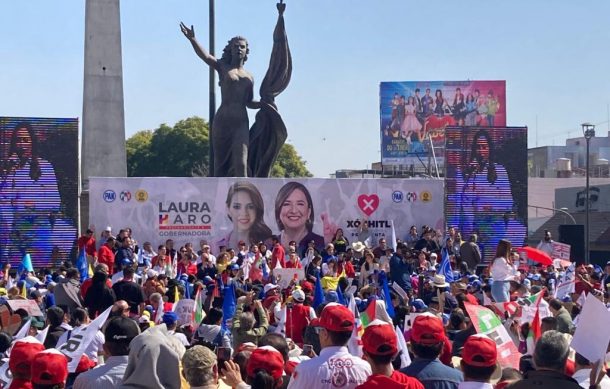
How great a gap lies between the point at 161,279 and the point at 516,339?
7.04m

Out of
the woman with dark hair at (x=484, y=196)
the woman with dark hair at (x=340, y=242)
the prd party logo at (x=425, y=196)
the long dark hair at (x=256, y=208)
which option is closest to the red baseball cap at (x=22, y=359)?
the woman with dark hair at (x=340, y=242)

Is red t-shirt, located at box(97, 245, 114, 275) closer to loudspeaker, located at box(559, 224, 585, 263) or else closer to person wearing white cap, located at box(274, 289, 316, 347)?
person wearing white cap, located at box(274, 289, 316, 347)

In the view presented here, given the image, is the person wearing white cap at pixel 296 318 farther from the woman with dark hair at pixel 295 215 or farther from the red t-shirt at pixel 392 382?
the woman with dark hair at pixel 295 215

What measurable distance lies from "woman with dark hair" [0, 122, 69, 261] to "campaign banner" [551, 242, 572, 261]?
35.5 feet

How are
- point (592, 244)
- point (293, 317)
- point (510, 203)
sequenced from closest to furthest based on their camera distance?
point (293, 317)
point (510, 203)
point (592, 244)

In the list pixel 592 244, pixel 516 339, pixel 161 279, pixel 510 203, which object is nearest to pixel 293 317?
pixel 516 339

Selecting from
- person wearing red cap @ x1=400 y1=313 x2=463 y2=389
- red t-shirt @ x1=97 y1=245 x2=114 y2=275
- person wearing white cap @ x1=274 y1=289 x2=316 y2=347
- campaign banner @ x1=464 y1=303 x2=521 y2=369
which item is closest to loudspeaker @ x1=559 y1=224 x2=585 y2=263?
red t-shirt @ x1=97 y1=245 x2=114 y2=275

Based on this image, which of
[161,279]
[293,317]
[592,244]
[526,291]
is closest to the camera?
[293,317]

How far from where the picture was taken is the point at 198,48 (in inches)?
1115

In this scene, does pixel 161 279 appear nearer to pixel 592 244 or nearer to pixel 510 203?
pixel 510 203

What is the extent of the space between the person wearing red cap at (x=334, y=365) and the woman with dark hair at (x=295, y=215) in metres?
20.2

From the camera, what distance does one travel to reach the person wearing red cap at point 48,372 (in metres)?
6.09

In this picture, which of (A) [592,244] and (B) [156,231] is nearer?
(B) [156,231]

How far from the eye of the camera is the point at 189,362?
6109 mm
